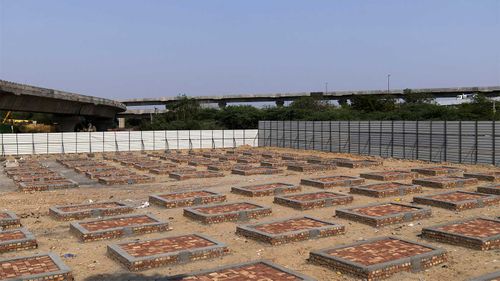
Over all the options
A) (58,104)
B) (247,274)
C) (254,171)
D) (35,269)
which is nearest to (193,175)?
(254,171)

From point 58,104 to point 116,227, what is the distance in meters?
42.3

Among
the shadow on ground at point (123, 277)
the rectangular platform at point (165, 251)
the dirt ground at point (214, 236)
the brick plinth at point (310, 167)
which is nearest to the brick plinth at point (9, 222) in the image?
the dirt ground at point (214, 236)

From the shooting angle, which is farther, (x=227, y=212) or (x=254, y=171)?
(x=254, y=171)

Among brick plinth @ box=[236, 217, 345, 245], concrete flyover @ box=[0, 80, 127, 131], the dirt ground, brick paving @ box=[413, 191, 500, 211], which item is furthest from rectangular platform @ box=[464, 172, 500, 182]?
concrete flyover @ box=[0, 80, 127, 131]

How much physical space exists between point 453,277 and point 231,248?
4.07 meters

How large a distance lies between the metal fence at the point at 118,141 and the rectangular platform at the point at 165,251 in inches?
1251

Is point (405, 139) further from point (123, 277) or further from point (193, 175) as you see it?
point (123, 277)

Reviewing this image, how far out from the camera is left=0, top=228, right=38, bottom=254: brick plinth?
9750mm

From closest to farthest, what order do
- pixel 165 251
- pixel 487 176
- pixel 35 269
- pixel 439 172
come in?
pixel 35 269 → pixel 165 251 → pixel 487 176 → pixel 439 172

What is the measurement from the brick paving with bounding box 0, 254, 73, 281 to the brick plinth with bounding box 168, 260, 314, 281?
181cm

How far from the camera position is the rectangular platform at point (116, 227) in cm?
1070

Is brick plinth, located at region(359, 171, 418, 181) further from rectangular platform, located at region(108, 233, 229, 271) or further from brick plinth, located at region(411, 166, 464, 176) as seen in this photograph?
rectangular platform, located at region(108, 233, 229, 271)

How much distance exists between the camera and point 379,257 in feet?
27.8

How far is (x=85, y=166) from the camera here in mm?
27469
